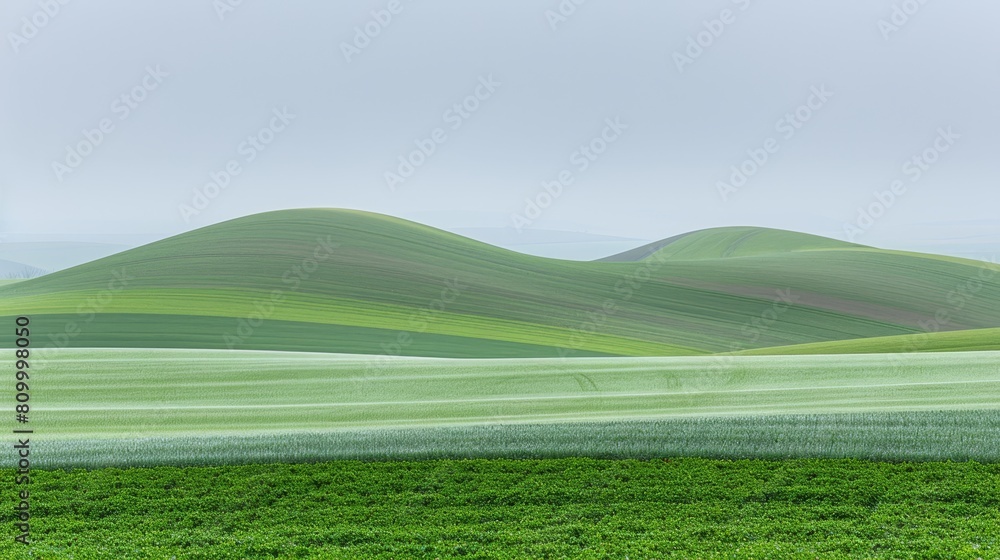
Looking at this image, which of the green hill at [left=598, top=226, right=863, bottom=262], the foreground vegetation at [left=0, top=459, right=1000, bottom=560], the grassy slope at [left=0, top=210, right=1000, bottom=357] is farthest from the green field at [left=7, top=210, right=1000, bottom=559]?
the green hill at [left=598, top=226, right=863, bottom=262]

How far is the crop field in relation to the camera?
10.6 m

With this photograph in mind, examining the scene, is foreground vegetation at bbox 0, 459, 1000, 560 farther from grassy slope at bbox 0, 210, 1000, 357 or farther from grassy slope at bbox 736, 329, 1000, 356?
grassy slope at bbox 0, 210, 1000, 357

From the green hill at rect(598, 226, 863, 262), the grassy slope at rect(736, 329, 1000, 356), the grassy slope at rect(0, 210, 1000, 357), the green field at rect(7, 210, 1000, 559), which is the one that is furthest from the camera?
the green hill at rect(598, 226, 863, 262)

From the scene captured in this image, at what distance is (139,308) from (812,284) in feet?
92.8

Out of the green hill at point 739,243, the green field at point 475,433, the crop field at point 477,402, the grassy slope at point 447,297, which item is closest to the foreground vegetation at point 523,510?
the green field at point 475,433

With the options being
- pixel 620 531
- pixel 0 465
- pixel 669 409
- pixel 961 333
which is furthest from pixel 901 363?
pixel 0 465

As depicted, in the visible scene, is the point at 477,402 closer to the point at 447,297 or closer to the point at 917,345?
the point at 917,345

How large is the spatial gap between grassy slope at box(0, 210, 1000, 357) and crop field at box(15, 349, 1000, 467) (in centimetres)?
597

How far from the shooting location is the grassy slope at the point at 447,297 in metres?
24.2

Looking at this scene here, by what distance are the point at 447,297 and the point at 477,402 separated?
16174 mm

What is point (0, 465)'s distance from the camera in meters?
10.5

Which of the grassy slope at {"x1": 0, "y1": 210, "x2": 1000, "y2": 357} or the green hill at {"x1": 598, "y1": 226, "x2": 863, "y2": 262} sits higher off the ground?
the green hill at {"x1": 598, "y1": 226, "x2": 863, "y2": 262}

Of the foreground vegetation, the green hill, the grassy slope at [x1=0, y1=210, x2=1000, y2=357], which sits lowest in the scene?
the foreground vegetation

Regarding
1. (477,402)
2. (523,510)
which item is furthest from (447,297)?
(523,510)
